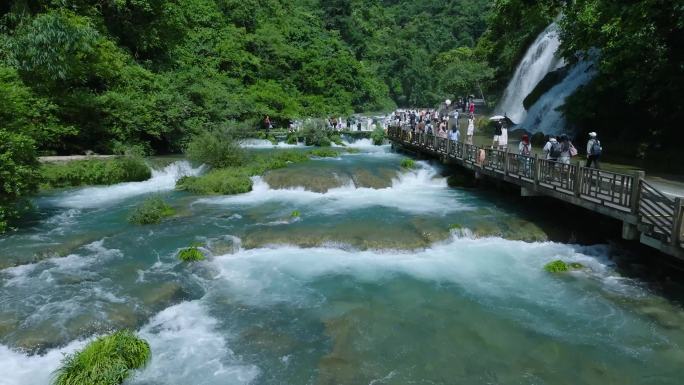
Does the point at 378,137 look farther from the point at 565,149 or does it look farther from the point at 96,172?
the point at 565,149

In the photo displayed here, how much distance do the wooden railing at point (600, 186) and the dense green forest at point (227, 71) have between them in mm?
7125


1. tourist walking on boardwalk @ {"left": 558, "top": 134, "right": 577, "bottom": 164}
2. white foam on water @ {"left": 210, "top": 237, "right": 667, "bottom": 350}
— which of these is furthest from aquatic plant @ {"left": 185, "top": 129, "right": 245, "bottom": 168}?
tourist walking on boardwalk @ {"left": 558, "top": 134, "right": 577, "bottom": 164}

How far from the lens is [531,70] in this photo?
4172cm

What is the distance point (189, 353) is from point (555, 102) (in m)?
31.5

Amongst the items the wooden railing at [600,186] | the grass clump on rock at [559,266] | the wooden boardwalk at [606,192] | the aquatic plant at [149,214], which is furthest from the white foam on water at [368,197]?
the grass clump on rock at [559,266]

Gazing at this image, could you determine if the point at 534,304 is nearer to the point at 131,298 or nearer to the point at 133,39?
the point at 131,298

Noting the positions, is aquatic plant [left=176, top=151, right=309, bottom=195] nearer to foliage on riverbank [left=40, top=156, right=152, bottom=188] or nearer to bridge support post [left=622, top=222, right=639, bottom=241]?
foliage on riverbank [left=40, top=156, right=152, bottom=188]

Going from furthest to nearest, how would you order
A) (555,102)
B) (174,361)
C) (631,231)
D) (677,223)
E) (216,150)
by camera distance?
(555,102) → (216,150) → (631,231) → (677,223) → (174,361)

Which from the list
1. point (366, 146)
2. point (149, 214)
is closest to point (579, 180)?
point (149, 214)

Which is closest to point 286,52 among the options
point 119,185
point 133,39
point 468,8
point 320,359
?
point 133,39

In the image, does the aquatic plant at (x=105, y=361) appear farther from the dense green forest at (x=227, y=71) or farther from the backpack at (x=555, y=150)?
the backpack at (x=555, y=150)

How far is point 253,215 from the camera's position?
18.3 meters

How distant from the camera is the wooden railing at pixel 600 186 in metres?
11.1

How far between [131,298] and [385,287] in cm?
623
